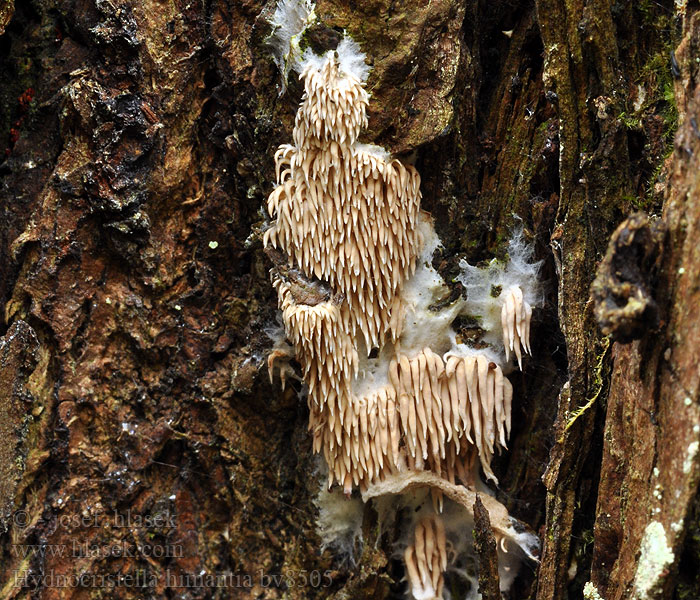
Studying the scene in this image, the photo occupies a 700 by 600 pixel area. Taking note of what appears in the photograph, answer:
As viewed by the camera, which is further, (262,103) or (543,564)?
(262,103)

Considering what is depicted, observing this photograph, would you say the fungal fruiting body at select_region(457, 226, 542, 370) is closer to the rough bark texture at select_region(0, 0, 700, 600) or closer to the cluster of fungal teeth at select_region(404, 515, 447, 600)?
the rough bark texture at select_region(0, 0, 700, 600)

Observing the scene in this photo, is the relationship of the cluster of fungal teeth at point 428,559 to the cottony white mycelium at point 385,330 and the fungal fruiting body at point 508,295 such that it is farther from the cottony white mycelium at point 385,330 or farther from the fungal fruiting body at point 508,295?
the fungal fruiting body at point 508,295

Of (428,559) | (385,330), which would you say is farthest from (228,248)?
(428,559)

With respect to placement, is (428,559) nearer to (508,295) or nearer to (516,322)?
(516,322)

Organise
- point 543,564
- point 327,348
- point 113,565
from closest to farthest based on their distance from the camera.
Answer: point 543,564
point 327,348
point 113,565

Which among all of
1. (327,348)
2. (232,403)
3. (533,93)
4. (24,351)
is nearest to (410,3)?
(533,93)

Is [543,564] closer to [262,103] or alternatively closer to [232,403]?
[232,403]

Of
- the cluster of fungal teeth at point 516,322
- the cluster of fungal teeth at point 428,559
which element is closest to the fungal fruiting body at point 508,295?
the cluster of fungal teeth at point 516,322
